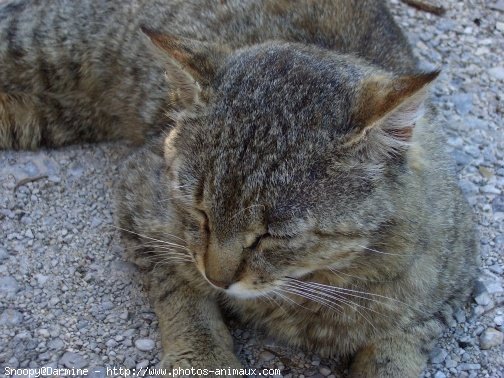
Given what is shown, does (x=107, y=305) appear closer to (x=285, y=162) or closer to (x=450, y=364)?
(x=285, y=162)

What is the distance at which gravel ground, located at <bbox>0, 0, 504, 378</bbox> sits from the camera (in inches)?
128

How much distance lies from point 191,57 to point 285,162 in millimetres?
570

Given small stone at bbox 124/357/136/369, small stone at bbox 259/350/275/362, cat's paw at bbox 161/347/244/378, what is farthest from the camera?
small stone at bbox 259/350/275/362

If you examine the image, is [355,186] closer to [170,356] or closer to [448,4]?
[170,356]

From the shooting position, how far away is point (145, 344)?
327cm

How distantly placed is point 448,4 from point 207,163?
3143 millimetres

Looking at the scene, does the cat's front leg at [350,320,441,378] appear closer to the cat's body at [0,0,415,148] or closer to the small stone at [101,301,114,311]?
A: the small stone at [101,301,114,311]

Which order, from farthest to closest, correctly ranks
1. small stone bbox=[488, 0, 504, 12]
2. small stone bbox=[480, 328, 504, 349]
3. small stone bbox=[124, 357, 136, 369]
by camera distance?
small stone bbox=[488, 0, 504, 12] < small stone bbox=[480, 328, 504, 349] < small stone bbox=[124, 357, 136, 369]

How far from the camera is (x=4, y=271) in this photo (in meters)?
3.48

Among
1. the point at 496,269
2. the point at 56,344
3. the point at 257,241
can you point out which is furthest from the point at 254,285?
the point at 496,269

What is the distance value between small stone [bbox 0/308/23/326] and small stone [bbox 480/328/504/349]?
1.99 meters

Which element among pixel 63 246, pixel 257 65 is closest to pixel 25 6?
pixel 63 246

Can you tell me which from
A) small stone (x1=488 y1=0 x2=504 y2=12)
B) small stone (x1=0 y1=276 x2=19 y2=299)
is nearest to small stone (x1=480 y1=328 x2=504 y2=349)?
small stone (x1=0 y1=276 x2=19 y2=299)

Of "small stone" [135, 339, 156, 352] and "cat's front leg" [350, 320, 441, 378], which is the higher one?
"cat's front leg" [350, 320, 441, 378]
